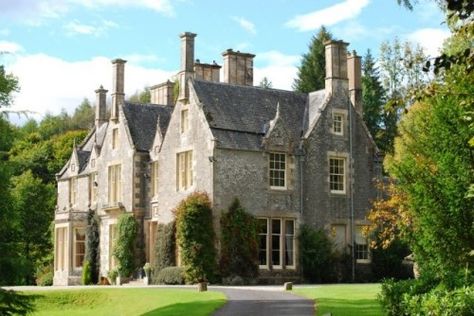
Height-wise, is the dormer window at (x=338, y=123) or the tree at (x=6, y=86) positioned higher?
the dormer window at (x=338, y=123)

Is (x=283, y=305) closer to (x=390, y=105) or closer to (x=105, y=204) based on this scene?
(x=390, y=105)

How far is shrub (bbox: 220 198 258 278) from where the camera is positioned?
37.7 meters

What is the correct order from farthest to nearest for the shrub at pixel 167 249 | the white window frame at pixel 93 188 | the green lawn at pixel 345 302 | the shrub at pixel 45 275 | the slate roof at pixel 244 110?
the shrub at pixel 45 275 < the white window frame at pixel 93 188 < the shrub at pixel 167 249 < the slate roof at pixel 244 110 < the green lawn at pixel 345 302

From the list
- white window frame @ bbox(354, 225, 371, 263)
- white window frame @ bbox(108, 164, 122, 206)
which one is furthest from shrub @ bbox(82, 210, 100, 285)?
white window frame @ bbox(354, 225, 371, 263)

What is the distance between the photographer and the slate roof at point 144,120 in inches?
1756

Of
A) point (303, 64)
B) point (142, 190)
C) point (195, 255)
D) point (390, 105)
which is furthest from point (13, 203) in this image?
point (303, 64)

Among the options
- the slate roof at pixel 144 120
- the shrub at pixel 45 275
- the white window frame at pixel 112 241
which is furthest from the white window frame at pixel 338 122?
the shrub at pixel 45 275

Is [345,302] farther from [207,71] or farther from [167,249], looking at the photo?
[207,71]

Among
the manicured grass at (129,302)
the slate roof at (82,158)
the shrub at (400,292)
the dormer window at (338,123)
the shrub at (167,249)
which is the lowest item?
the manicured grass at (129,302)

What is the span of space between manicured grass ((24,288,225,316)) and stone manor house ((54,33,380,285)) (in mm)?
7632

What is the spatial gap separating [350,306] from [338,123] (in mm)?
20818

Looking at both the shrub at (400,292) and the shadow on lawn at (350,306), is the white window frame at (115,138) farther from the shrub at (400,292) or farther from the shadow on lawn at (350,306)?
the shrub at (400,292)

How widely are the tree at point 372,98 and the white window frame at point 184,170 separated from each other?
2622 cm

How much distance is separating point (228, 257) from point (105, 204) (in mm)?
11270
